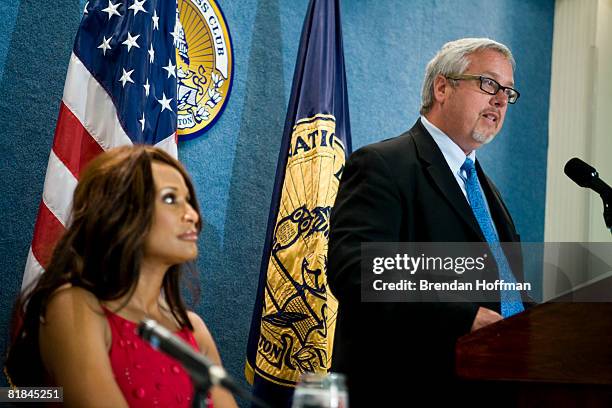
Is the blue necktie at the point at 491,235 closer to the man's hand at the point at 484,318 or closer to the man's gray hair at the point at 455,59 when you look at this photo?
the man's gray hair at the point at 455,59

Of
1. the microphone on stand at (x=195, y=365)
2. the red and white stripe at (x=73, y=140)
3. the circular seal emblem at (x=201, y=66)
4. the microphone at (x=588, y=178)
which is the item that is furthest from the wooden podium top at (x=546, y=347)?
the circular seal emblem at (x=201, y=66)

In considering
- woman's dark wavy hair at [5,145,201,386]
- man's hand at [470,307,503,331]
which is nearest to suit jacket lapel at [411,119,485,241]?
man's hand at [470,307,503,331]

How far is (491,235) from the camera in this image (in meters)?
2.90

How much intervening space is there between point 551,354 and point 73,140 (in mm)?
2050

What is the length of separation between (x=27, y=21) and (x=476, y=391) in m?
2.44

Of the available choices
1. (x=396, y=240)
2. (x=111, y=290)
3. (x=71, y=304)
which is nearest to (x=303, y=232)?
(x=396, y=240)

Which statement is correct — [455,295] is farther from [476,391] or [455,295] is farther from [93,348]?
[93,348]

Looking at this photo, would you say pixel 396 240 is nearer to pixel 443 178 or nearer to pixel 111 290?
pixel 443 178

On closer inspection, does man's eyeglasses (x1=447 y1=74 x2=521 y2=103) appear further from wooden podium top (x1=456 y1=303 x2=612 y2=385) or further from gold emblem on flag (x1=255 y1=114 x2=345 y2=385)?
wooden podium top (x1=456 y1=303 x2=612 y2=385)

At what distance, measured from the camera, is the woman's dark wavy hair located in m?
1.91

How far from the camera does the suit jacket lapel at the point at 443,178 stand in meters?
2.74

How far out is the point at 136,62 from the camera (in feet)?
10.8

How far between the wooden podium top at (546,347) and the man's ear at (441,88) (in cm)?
136

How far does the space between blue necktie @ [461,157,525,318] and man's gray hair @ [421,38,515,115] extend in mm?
331
